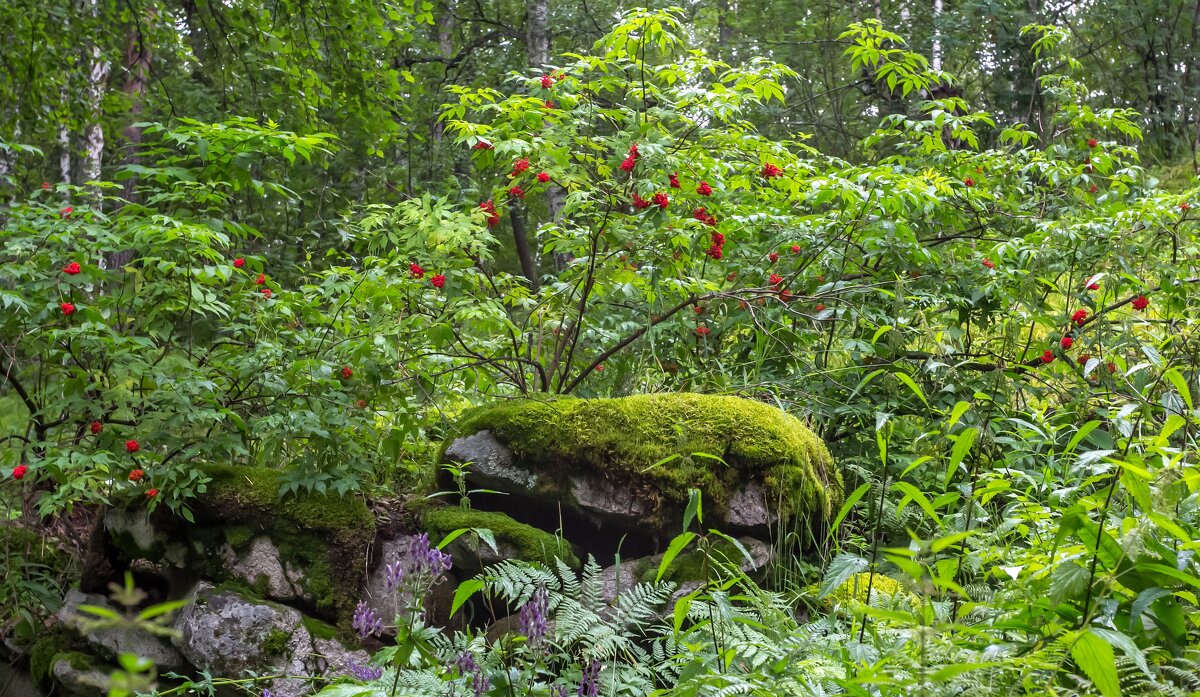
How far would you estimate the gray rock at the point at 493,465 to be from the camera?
3877 millimetres

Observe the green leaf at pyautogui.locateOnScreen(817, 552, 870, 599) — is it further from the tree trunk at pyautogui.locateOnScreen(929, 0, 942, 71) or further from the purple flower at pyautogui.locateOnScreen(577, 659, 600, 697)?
the tree trunk at pyautogui.locateOnScreen(929, 0, 942, 71)

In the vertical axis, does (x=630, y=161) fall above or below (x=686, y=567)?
above

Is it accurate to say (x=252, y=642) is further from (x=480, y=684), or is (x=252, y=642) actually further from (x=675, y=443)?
(x=480, y=684)

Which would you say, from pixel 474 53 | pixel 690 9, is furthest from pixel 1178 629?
pixel 690 9

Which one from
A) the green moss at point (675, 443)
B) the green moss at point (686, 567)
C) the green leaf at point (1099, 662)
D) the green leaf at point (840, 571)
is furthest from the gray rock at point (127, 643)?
the green leaf at point (1099, 662)

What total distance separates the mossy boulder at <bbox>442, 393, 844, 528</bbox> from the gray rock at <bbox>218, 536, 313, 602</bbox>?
831 millimetres

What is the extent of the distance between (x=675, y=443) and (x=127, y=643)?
2.41 metres

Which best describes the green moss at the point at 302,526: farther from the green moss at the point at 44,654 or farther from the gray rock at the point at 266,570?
the green moss at the point at 44,654

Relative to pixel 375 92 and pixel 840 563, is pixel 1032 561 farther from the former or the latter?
pixel 375 92

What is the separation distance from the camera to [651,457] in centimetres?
373

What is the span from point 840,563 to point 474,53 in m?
10.6

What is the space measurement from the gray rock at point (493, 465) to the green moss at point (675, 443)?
0.14 ft

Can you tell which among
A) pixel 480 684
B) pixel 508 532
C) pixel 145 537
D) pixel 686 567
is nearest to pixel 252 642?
pixel 145 537

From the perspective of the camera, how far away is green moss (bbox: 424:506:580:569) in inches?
142
